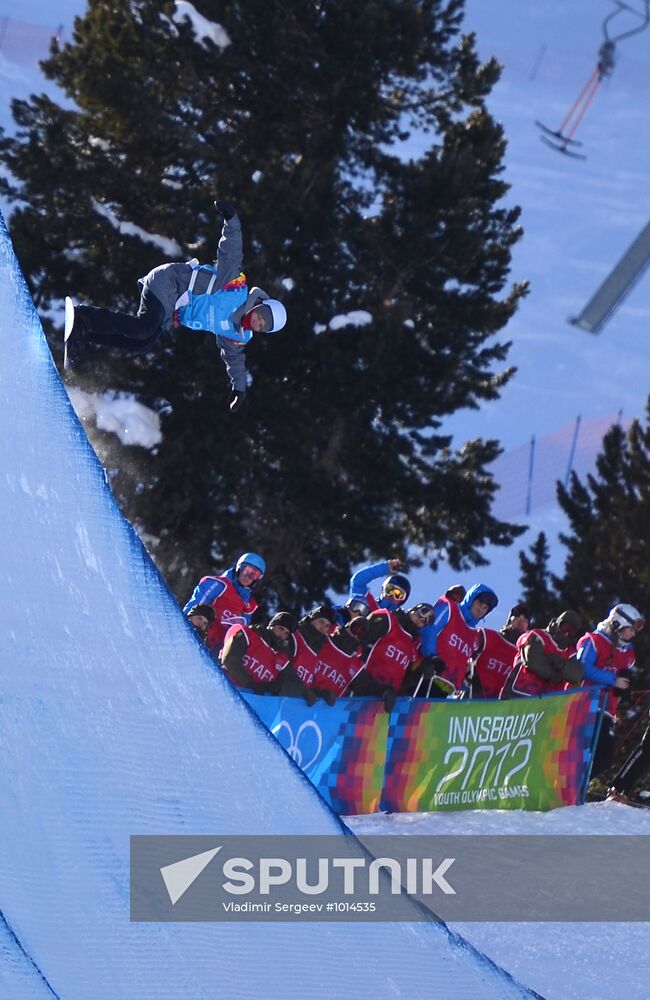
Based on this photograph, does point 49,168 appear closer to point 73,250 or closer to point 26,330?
point 73,250

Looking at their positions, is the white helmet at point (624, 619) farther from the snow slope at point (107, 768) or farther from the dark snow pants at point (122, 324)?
the snow slope at point (107, 768)

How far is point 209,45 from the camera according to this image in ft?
52.1

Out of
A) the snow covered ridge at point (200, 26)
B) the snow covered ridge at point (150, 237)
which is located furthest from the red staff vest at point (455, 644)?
the snow covered ridge at point (200, 26)

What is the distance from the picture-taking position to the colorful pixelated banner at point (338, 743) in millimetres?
6707

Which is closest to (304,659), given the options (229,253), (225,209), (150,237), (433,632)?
(433,632)

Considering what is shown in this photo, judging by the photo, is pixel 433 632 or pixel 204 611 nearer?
pixel 204 611

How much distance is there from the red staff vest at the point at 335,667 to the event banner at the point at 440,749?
45 cm

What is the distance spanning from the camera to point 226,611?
7922 mm

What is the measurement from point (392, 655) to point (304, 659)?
0.58 metres

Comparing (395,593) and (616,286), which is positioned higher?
(616,286)

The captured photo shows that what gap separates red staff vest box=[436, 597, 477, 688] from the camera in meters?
8.22

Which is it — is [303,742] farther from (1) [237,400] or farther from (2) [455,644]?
(1) [237,400]

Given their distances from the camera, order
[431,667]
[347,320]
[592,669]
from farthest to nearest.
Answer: [347,320] → [592,669] → [431,667]

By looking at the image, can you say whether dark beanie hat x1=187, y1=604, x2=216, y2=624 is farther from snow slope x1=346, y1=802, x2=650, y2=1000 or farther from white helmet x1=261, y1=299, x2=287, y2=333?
white helmet x1=261, y1=299, x2=287, y2=333
